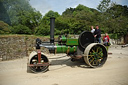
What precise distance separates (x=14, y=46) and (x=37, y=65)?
490cm

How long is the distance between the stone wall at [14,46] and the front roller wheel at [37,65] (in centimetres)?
429

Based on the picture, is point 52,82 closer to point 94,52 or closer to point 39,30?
point 94,52

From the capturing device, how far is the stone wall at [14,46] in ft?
28.7

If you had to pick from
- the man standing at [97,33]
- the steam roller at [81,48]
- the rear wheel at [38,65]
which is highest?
the man standing at [97,33]

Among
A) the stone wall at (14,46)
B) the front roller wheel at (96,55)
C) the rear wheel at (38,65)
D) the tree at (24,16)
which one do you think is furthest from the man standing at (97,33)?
the tree at (24,16)

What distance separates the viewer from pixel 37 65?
5.02 m

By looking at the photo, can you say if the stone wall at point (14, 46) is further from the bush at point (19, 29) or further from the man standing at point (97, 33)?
the bush at point (19, 29)

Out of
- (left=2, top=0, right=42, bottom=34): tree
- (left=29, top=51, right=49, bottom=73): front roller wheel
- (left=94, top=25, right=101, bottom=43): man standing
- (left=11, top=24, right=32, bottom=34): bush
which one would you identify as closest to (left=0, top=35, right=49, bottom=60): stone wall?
(left=29, top=51, right=49, bottom=73): front roller wheel

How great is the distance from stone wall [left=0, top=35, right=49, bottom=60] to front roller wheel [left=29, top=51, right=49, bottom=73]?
14.1 ft

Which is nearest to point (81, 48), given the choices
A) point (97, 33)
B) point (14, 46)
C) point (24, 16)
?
point (97, 33)

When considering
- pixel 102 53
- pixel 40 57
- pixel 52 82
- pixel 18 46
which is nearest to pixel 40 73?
pixel 40 57

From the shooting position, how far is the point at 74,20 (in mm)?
20359

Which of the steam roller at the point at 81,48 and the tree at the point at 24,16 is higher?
the tree at the point at 24,16

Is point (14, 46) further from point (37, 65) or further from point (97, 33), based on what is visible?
point (97, 33)
